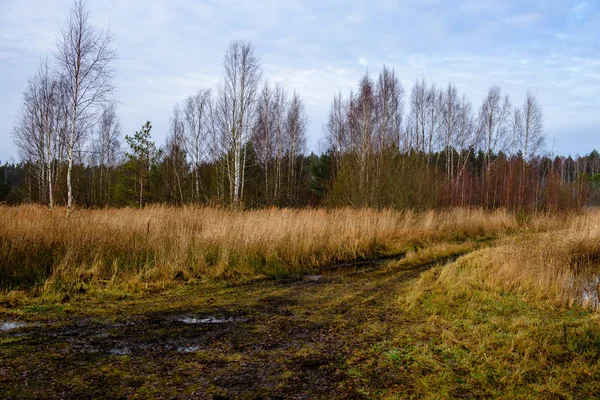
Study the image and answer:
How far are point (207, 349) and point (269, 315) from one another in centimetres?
138

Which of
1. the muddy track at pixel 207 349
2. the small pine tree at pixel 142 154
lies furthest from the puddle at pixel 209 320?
the small pine tree at pixel 142 154

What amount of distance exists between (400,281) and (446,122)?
26.0 metres

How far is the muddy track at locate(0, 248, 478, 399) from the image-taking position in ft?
9.91

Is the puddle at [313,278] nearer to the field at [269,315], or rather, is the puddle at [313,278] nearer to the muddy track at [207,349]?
the field at [269,315]

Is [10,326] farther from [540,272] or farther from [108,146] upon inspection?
[108,146]

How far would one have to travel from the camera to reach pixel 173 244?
7984 millimetres

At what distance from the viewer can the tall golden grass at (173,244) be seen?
6297 mm

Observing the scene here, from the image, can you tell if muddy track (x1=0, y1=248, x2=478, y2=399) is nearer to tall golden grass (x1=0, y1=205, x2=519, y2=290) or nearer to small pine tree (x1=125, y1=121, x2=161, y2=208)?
tall golden grass (x1=0, y1=205, x2=519, y2=290)

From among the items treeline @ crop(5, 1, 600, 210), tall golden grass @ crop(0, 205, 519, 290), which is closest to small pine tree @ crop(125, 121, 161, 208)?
treeline @ crop(5, 1, 600, 210)

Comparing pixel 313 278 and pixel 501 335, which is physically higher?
pixel 501 335

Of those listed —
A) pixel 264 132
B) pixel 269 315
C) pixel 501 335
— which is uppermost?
pixel 264 132

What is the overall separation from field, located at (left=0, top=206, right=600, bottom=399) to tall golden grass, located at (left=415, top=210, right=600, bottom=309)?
41 millimetres

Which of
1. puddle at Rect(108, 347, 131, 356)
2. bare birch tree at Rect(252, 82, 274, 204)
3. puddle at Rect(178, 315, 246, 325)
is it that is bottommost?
puddle at Rect(178, 315, 246, 325)

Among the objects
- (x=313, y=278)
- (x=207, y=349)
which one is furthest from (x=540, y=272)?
(x=207, y=349)
